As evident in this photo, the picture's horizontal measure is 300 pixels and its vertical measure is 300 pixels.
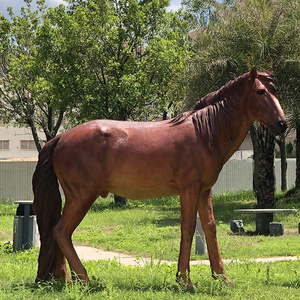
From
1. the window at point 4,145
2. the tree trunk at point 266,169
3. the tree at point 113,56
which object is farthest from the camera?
the window at point 4,145

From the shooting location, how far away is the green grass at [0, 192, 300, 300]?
595 centimetres

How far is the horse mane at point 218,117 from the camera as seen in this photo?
626 cm

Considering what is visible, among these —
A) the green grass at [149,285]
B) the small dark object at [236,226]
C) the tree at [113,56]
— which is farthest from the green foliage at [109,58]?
Result: the green grass at [149,285]

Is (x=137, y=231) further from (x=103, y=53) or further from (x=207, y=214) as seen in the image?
(x=103, y=53)

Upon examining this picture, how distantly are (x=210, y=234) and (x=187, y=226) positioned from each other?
0.43 m

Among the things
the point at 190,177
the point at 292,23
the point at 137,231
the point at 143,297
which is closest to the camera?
the point at 143,297

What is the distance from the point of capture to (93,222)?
1681 cm

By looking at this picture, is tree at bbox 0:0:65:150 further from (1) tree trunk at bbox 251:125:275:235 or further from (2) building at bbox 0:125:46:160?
(2) building at bbox 0:125:46:160

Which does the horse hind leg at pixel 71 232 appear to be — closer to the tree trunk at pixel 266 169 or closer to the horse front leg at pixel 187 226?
the horse front leg at pixel 187 226

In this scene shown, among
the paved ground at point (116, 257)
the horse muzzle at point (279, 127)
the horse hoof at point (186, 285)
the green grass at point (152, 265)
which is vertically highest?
the horse muzzle at point (279, 127)

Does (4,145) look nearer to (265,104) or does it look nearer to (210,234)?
(210,234)

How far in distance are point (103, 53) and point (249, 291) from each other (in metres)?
16.6

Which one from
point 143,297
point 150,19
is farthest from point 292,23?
point 143,297

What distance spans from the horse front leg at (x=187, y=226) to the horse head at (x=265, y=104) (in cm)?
106
